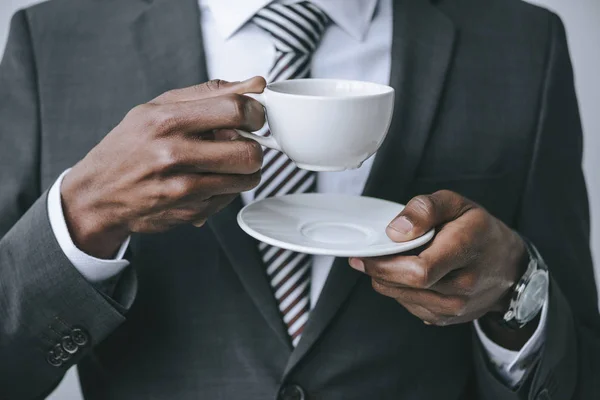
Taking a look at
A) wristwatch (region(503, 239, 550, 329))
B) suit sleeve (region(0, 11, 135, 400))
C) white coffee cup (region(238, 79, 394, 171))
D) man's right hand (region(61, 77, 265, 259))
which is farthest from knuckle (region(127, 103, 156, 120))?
wristwatch (region(503, 239, 550, 329))

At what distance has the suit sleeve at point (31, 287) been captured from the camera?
906 millimetres

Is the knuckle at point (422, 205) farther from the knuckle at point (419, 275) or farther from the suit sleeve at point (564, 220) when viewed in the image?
the suit sleeve at point (564, 220)

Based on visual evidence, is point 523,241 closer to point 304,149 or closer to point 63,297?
point 304,149

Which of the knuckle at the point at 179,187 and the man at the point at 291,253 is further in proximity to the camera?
the man at the point at 291,253

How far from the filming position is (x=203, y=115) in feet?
2.28

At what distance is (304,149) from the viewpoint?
0.76 meters

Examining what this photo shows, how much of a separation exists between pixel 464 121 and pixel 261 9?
39 cm

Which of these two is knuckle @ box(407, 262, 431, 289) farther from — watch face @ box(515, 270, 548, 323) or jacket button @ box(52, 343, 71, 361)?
jacket button @ box(52, 343, 71, 361)

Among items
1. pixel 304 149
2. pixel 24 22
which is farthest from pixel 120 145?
pixel 24 22

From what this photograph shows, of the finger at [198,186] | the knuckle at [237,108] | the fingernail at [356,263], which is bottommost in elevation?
the fingernail at [356,263]

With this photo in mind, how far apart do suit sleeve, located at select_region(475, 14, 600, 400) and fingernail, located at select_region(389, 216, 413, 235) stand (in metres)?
0.46

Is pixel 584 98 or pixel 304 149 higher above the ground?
pixel 304 149

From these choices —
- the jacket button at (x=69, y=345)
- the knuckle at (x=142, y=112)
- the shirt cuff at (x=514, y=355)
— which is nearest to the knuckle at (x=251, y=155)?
the knuckle at (x=142, y=112)

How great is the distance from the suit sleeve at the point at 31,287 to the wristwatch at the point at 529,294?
0.57 m
